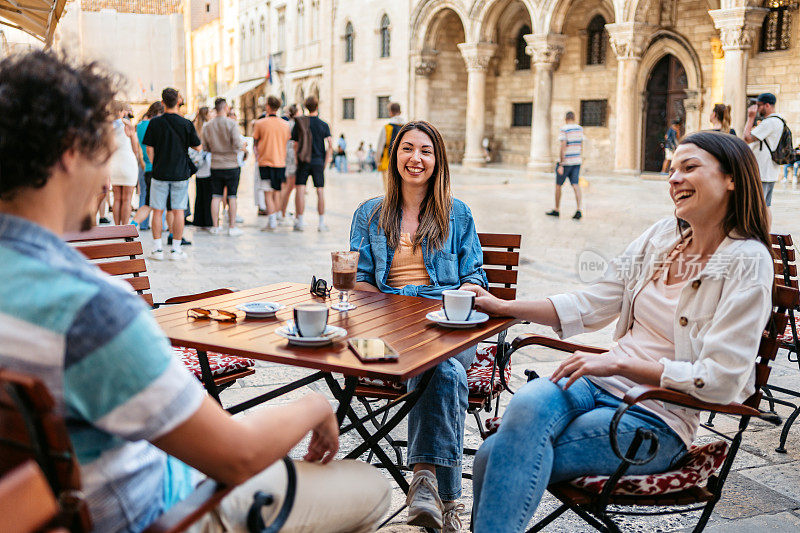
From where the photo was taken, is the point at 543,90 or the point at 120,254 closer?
the point at 120,254

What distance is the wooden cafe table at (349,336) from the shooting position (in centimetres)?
223

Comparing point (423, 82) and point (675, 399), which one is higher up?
point (423, 82)

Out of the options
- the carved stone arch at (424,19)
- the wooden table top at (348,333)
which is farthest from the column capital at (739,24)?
the wooden table top at (348,333)

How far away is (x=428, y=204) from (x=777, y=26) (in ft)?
58.7

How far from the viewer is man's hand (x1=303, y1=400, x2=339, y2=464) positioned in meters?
1.80

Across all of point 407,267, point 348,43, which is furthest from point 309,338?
point 348,43

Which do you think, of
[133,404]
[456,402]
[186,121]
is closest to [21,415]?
[133,404]

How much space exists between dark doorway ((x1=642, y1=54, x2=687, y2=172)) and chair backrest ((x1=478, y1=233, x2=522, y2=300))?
61.0ft

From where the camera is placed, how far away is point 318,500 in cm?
170

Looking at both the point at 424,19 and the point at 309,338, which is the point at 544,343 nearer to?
the point at 309,338

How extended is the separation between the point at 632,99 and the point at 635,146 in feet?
4.95

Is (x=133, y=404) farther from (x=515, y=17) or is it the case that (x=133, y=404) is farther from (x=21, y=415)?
(x=515, y=17)

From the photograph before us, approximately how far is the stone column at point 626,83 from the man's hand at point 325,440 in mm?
19690

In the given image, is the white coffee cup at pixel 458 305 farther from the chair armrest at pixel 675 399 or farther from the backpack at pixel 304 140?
the backpack at pixel 304 140
